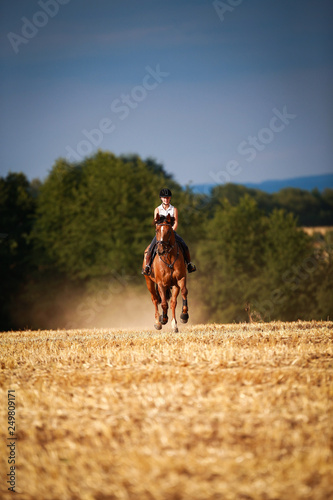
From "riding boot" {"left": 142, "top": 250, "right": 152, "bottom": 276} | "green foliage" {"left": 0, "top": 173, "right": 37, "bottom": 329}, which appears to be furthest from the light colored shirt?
"green foliage" {"left": 0, "top": 173, "right": 37, "bottom": 329}

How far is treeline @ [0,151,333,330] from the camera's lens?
61.2m

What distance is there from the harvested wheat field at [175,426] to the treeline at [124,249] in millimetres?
46602

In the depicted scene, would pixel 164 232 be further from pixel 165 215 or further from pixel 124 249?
pixel 124 249

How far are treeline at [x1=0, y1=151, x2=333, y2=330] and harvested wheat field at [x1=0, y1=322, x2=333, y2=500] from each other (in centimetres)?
4660

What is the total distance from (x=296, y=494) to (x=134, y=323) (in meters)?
54.1

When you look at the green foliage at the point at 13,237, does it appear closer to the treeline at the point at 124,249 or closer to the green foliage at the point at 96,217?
the treeline at the point at 124,249

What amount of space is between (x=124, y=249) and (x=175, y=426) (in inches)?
2139

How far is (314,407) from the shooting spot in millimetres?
8461

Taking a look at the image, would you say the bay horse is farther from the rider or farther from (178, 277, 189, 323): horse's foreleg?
the rider

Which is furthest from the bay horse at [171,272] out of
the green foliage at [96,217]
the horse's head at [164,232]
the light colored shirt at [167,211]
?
the green foliage at [96,217]

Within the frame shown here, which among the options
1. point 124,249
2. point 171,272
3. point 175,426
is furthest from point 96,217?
point 175,426

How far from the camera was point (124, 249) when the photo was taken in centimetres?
6197

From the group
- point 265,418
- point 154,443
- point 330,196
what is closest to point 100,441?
point 154,443

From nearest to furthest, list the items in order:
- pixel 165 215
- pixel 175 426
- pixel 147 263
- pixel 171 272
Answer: pixel 175 426 → pixel 165 215 → pixel 171 272 → pixel 147 263
